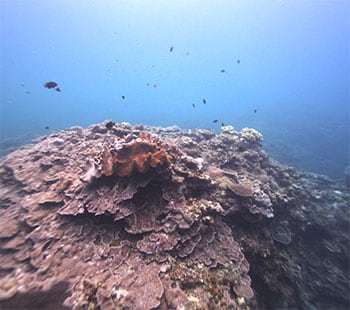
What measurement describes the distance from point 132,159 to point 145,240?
1759 mm

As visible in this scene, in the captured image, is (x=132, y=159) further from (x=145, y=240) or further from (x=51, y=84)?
(x=51, y=84)

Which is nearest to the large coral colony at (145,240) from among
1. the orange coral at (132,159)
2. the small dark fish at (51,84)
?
the orange coral at (132,159)

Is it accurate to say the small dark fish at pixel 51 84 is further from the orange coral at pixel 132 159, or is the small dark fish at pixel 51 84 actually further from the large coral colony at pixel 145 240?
the orange coral at pixel 132 159

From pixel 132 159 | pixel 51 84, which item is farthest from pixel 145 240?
pixel 51 84

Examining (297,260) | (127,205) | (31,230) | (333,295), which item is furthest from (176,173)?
(333,295)

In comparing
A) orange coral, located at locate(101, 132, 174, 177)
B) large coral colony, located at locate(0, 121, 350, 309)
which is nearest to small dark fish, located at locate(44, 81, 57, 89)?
large coral colony, located at locate(0, 121, 350, 309)

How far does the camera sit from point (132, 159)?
4227 millimetres

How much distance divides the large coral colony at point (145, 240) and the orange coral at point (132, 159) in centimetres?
2

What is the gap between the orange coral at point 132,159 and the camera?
13.3 ft

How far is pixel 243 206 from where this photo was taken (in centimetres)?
516

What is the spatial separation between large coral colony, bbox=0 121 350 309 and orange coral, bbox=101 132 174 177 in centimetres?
2

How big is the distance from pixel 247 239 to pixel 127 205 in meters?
3.39

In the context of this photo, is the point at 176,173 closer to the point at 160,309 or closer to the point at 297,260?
the point at 160,309

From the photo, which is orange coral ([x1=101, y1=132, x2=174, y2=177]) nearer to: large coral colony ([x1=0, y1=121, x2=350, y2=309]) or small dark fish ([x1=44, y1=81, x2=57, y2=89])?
large coral colony ([x1=0, y1=121, x2=350, y2=309])
